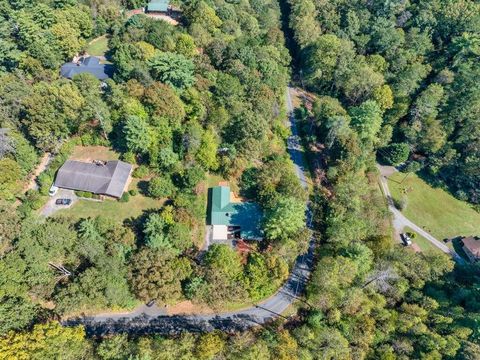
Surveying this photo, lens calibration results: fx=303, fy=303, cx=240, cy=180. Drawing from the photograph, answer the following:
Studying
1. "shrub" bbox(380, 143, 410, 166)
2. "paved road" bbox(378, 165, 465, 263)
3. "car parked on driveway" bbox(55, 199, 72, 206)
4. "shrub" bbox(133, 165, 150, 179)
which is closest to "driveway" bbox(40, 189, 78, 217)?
"car parked on driveway" bbox(55, 199, 72, 206)

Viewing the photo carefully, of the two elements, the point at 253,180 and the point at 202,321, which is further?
the point at 253,180

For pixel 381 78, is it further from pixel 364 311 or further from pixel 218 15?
pixel 364 311

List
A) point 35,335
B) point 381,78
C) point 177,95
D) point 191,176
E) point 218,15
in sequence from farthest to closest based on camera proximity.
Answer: point 218,15
point 381,78
point 177,95
point 191,176
point 35,335

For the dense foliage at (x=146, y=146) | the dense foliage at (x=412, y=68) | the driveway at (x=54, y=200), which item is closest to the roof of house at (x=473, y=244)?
the dense foliage at (x=412, y=68)

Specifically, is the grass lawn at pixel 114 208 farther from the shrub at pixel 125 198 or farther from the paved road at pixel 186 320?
the paved road at pixel 186 320

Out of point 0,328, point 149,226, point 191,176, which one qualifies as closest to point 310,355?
point 149,226

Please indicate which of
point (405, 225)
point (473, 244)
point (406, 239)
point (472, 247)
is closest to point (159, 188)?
point (406, 239)

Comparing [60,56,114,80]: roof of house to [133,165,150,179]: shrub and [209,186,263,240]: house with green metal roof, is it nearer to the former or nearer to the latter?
[133,165,150,179]: shrub
